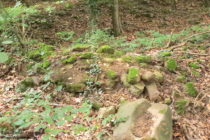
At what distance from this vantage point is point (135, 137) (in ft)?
12.0

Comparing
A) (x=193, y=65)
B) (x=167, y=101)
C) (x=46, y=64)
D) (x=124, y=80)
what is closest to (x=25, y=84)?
(x=46, y=64)

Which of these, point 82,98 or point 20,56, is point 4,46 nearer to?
point 20,56

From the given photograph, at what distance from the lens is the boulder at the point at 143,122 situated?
145 inches

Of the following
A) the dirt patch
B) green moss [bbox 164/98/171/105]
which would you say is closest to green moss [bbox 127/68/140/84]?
green moss [bbox 164/98/171/105]

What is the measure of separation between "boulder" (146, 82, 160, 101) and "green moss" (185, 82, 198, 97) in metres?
0.82

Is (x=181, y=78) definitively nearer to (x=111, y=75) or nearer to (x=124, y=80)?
(x=124, y=80)

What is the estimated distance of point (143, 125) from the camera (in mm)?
3867

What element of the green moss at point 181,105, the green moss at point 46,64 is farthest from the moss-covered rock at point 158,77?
the green moss at point 46,64

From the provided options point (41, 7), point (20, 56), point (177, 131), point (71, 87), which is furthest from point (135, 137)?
point (41, 7)

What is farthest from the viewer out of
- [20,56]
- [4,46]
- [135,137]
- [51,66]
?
[4,46]

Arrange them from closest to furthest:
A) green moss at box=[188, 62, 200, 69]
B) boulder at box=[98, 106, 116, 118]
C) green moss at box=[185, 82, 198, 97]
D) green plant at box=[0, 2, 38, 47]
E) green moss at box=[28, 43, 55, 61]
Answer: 1. boulder at box=[98, 106, 116, 118]
2. green moss at box=[185, 82, 198, 97]
3. green plant at box=[0, 2, 38, 47]
4. green moss at box=[28, 43, 55, 61]
5. green moss at box=[188, 62, 200, 69]

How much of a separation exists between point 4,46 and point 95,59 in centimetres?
288

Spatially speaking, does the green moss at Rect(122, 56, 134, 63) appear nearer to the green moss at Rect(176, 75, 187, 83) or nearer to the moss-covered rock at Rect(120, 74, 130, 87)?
the moss-covered rock at Rect(120, 74, 130, 87)

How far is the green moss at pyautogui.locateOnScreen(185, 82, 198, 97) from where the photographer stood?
5.26 metres
